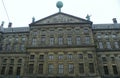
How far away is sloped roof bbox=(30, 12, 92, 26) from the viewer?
38.5 m

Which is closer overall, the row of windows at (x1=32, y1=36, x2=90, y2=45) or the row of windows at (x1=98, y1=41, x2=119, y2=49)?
the row of windows at (x1=32, y1=36, x2=90, y2=45)

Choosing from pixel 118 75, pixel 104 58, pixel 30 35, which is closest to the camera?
pixel 118 75

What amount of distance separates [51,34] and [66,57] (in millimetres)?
8213

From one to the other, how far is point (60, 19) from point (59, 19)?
0.98 feet

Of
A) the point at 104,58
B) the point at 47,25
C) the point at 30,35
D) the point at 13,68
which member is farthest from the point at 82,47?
the point at 13,68

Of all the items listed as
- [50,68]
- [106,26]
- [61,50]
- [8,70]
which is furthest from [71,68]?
[106,26]

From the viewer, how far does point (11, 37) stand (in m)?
41.9

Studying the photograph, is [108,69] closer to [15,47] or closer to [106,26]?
[106,26]

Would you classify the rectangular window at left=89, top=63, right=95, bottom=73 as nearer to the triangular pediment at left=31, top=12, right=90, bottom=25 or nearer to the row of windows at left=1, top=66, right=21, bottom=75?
the triangular pediment at left=31, top=12, right=90, bottom=25

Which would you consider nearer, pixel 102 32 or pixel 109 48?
pixel 109 48

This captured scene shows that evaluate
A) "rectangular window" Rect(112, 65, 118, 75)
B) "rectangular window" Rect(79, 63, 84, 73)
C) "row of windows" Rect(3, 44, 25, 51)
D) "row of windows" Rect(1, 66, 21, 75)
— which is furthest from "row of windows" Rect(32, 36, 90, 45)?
"rectangular window" Rect(112, 65, 118, 75)

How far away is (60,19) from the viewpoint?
39125mm

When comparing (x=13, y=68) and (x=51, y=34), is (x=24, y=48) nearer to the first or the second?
(x=13, y=68)

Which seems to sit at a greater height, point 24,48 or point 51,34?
point 51,34
